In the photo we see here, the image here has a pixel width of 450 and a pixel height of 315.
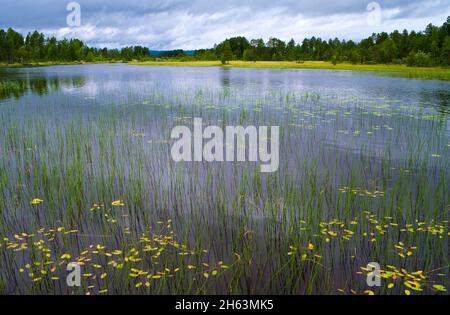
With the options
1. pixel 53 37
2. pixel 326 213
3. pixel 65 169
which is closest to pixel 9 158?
pixel 65 169

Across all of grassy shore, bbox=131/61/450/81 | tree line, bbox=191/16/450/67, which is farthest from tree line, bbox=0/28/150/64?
grassy shore, bbox=131/61/450/81

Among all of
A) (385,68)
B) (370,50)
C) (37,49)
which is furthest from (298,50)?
(37,49)

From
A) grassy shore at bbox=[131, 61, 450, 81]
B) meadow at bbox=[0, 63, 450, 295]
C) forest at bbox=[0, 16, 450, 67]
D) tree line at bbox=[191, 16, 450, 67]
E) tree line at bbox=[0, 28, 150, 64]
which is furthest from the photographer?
tree line at bbox=[0, 28, 150, 64]

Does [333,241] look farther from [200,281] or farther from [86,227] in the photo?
[86,227]

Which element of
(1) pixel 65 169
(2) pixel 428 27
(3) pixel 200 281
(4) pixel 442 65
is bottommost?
(3) pixel 200 281

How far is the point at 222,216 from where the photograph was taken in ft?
24.5

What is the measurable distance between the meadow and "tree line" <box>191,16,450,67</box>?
68445 mm

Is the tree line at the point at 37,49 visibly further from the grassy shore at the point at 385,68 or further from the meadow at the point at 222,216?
the meadow at the point at 222,216

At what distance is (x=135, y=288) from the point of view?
17.2 ft

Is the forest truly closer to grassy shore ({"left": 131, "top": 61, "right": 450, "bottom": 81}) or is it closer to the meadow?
grassy shore ({"left": 131, "top": 61, "right": 450, "bottom": 81})

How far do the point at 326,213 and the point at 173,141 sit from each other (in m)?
7.26

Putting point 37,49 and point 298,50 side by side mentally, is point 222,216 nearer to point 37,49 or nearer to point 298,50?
point 37,49

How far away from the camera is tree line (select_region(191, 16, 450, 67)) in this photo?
7238 cm

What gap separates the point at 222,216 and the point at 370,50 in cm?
9331
